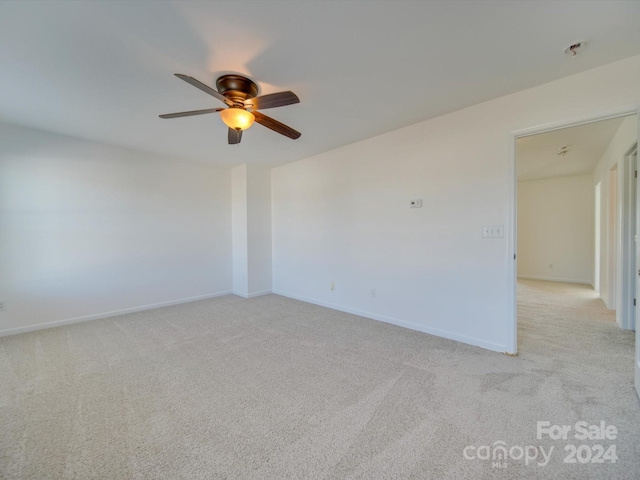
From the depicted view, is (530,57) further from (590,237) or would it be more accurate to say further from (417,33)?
(590,237)

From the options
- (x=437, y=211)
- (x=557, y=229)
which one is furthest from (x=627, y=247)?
(x=557, y=229)

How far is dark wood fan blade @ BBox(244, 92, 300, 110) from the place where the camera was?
6.22ft

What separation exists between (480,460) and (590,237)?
256 inches

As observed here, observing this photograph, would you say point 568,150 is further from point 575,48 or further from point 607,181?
point 575,48

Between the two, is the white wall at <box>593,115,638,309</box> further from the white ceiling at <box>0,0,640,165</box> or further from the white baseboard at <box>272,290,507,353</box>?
the white baseboard at <box>272,290,507,353</box>

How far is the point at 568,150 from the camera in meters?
3.92

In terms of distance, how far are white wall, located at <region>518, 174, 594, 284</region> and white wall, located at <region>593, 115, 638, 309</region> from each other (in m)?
0.86

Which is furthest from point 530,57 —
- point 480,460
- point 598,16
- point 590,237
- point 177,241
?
point 590,237

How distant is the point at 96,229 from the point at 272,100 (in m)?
3.29

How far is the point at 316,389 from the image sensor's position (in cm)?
192

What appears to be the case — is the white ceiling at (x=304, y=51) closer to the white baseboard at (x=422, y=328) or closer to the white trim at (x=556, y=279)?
the white baseboard at (x=422, y=328)

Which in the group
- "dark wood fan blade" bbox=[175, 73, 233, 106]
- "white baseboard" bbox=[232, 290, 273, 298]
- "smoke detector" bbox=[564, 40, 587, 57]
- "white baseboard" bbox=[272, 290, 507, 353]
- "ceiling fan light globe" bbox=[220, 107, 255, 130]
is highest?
"smoke detector" bbox=[564, 40, 587, 57]

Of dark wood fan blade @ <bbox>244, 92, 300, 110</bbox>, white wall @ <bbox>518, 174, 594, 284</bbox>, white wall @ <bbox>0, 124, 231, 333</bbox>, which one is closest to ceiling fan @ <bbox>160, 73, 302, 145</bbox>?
dark wood fan blade @ <bbox>244, 92, 300, 110</bbox>

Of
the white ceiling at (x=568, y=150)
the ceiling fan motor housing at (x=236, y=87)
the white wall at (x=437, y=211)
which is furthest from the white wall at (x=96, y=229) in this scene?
the white ceiling at (x=568, y=150)
